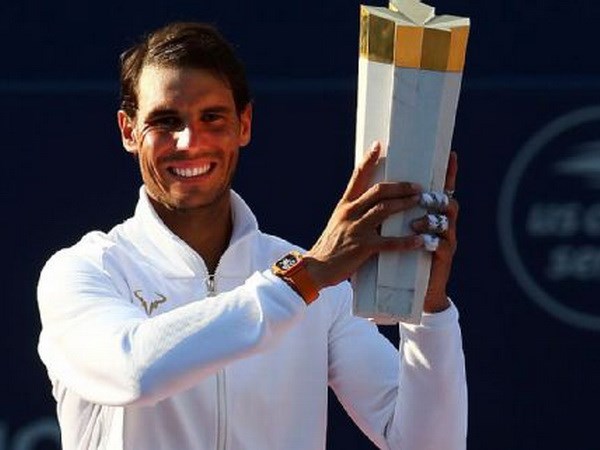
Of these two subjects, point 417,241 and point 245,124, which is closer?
point 417,241

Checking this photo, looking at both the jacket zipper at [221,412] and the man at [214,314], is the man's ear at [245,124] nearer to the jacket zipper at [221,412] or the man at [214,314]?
the man at [214,314]

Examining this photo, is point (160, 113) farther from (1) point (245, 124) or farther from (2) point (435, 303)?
(2) point (435, 303)

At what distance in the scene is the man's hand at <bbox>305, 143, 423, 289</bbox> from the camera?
2598 mm

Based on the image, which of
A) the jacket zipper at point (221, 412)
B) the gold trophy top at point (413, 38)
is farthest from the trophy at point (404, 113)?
the jacket zipper at point (221, 412)

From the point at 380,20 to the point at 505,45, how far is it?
2.25 m

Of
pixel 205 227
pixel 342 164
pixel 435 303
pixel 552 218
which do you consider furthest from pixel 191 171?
pixel 552 218

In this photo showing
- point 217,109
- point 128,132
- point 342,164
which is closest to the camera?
point 217,109

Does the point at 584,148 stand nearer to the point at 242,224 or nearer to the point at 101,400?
the point at 242,224

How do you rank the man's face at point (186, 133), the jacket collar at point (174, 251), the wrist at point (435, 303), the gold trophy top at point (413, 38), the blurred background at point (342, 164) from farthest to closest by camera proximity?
1. the blurred background at point (342, 164)
2. the jacket collar at point (174, 251)
3. the man's face at point (186, 133)
4. the wrist at point (435, 303)
5. the gold trophy top at point (413, 38)

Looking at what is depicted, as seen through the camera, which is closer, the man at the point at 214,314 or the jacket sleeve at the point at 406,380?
the man at the point at 214,314

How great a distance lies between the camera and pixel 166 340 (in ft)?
8.55

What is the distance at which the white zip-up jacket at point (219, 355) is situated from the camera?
2.61 meters

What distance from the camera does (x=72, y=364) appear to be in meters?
2.73

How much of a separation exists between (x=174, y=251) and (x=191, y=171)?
0.16 m
